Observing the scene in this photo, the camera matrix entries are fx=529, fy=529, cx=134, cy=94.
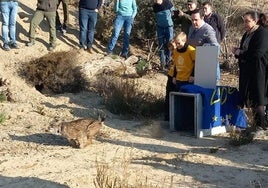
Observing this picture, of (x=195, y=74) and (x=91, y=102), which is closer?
(x=195, y=74)

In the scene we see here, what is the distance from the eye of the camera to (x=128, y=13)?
11.4 meters

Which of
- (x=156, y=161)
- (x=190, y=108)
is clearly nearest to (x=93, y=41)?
(x=190, y=108)

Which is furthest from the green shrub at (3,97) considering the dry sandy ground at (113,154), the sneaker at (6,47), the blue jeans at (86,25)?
the blue jeans at (86,25)

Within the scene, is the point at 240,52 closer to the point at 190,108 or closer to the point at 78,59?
the point at 190,108

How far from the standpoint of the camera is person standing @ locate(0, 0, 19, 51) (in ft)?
34.4

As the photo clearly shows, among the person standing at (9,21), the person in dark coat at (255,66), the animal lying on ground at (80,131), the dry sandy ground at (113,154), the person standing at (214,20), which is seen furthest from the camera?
the person standing at (9,21)

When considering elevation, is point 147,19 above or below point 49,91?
above

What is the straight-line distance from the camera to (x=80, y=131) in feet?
22.0

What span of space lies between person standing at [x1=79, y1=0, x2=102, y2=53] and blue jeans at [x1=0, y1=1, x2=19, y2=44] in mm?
1396

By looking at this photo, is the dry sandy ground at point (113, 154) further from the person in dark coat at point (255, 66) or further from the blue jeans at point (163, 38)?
the blue jeans at point (163, 38)

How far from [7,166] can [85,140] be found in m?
1.15

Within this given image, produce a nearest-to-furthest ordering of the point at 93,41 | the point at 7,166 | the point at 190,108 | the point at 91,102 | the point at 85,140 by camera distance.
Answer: the point at 7,166 < the point at 85,140 < the point at 190,108 < the point at 91,102 < the point at 93,41

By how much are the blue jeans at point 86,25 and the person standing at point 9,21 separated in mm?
1389

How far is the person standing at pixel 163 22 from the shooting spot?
11.2 metres
